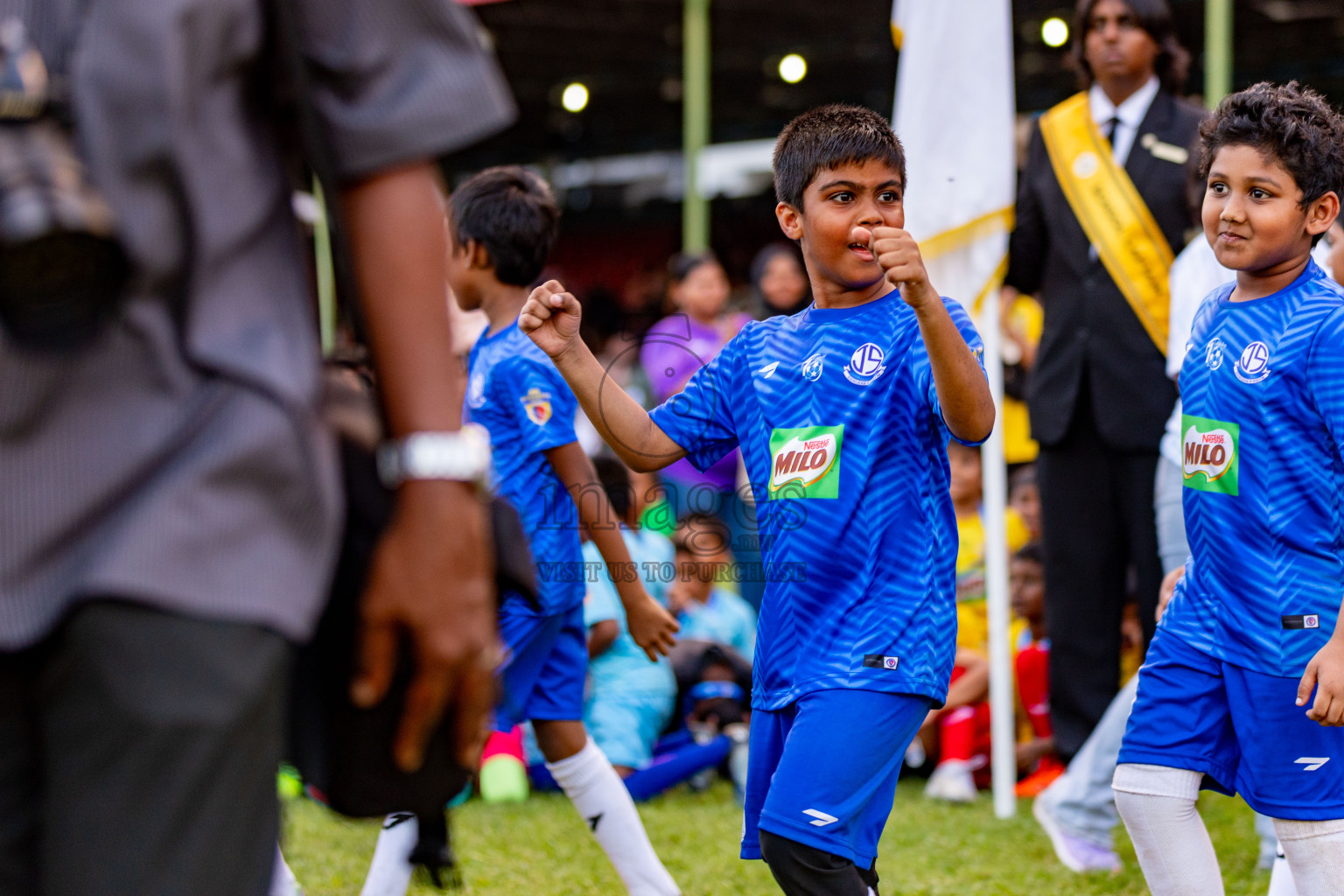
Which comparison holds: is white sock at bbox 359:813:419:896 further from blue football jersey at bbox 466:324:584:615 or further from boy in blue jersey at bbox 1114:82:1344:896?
boy in blue jersey at bbox 1114:82:1344:896

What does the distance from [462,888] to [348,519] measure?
3146 millimetres

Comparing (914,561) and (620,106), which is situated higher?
(620,106)

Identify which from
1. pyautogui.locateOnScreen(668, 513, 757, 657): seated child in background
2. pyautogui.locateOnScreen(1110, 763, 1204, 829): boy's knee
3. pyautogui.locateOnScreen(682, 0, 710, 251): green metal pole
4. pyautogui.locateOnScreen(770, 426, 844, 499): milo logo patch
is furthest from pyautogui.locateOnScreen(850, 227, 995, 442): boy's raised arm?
pyautogui.locateOnScreen(682, 0, 710, 251): green metal pole

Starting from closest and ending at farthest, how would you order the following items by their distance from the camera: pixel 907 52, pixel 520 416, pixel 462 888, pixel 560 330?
pixel 560 330 < pixel 520 416 < pixel 462 888 < pixel 907 52

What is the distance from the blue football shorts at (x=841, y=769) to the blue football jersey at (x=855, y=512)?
0.04 metres

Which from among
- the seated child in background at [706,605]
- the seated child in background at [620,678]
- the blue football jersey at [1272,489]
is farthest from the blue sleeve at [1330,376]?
the seated child in background at [706,605]

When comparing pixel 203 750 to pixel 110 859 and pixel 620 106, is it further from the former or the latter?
pixel 620 106

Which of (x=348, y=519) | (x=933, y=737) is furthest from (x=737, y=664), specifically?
(x=348, y=519)

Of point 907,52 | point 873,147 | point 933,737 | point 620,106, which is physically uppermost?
point 620,106

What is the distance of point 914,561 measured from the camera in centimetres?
278

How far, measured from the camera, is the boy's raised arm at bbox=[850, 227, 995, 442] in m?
2.49

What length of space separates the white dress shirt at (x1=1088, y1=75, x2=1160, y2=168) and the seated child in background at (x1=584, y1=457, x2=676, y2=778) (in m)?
2.29

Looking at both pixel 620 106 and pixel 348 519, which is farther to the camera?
pixel 620 106

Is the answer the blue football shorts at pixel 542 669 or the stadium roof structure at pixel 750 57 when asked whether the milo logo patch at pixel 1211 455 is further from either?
the stadium roof structure at pixel 750 57
